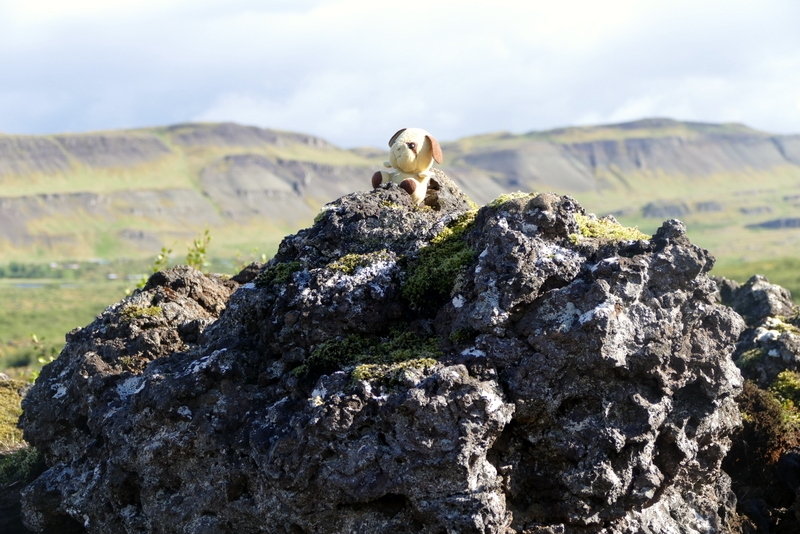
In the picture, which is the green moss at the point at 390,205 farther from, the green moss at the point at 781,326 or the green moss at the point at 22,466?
the green moss at the point at 781,326

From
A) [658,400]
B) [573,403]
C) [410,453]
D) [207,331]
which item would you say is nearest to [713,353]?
[658,400]

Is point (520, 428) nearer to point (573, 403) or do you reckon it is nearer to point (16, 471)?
point (573, 403)

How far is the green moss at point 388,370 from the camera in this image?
9.76 meters

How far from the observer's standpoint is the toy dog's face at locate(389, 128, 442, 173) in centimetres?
1377

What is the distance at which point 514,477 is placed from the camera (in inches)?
403

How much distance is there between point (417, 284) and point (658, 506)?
422 cm

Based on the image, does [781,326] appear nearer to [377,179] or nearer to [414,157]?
[414,157]

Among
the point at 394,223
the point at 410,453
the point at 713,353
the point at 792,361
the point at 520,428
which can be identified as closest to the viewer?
the point at 410,453

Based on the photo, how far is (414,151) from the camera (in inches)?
543

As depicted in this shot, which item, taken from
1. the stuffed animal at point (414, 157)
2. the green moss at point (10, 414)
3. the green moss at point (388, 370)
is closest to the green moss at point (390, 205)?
the stuffed animal at point (414, 157)

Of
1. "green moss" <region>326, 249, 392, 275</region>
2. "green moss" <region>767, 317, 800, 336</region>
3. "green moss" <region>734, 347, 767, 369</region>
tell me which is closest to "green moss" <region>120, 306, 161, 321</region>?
"green moss" <region>326, 249, 392, 275</region>

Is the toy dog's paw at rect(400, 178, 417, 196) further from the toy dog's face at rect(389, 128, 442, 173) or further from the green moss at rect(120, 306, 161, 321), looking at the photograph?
the green moss at rect(120, 306, 161, 321)

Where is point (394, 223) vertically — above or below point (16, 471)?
above

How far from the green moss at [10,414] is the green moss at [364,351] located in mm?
9675
